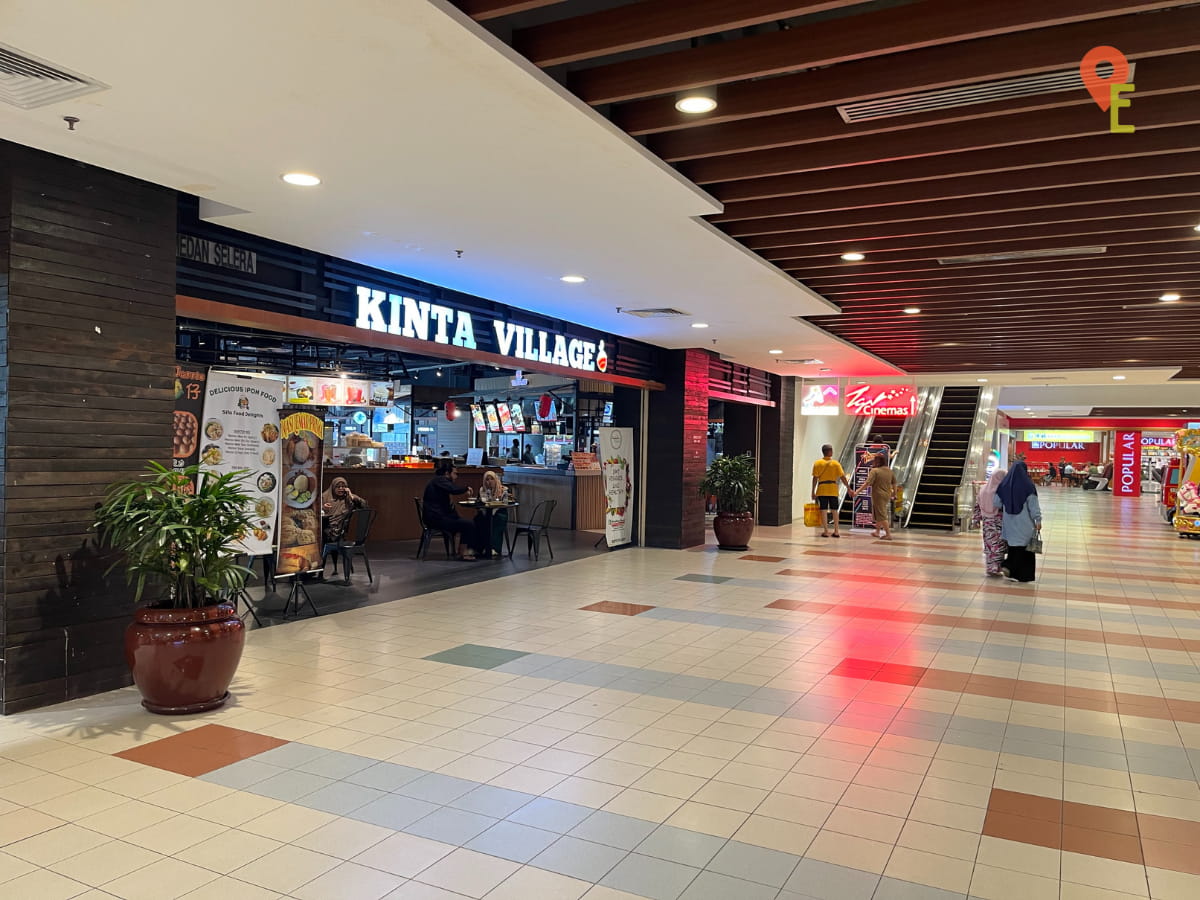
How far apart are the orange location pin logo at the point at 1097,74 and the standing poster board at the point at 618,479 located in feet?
24.4

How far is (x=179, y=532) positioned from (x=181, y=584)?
0.33m

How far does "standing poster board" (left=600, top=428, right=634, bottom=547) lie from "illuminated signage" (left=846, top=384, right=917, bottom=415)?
16.9ft

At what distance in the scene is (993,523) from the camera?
9.65 metres

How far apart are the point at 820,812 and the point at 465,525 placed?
23.4 feet

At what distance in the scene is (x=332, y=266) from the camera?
6.32 meters

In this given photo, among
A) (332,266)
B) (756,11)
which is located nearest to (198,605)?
(332,266)

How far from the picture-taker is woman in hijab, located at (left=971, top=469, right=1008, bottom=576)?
9.44 metres

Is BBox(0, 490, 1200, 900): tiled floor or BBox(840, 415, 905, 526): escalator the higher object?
BBox(840, 415, 905, 526): escalator

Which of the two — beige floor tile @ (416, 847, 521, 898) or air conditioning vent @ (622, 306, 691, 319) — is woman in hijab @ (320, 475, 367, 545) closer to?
air conditioning vent @ (622, 306, 691, 319)

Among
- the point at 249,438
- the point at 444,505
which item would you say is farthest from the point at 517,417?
the point at 249,438

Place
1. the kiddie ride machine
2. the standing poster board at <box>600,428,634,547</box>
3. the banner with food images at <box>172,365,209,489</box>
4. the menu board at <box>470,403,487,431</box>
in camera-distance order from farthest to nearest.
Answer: the menu board at <box>470,403,487,431</box> < the kiddie ride machine < the standing poster board at <box>600,428,634,547</box> < the banner with food images at <box>172,365,209,489</box>

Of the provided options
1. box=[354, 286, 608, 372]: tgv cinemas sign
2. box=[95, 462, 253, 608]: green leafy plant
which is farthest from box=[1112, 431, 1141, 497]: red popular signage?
box=[95, 462, 253, 608]: green leafy plant

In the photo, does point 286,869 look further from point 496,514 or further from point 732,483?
point 732,483

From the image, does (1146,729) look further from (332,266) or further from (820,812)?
(332,266)
